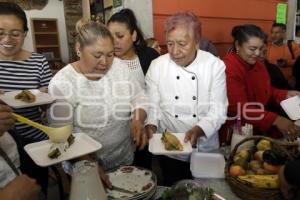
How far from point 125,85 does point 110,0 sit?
2.03m

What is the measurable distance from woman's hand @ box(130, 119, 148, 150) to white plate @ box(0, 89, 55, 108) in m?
0.42

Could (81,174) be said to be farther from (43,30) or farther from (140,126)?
(43,30)

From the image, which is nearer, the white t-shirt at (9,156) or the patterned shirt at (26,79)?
the white t-shirt at (9,156)

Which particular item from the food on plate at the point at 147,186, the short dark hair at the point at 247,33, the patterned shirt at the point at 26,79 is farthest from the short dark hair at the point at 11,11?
the short dark hair at the point at 247,33

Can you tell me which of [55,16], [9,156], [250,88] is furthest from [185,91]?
[55,16]

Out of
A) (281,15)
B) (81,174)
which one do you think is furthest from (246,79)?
(281,15)

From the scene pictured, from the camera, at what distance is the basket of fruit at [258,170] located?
0.89m

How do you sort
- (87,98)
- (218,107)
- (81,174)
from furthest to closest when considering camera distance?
(218,107) → (87,98) → (81,174)

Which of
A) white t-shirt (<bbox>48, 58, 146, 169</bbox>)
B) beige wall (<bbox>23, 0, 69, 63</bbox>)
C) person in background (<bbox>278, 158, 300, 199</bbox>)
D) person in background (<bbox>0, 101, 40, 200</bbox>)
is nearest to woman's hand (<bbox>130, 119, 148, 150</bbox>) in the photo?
white t-shirt (<bbox>48, 58, 146, 169</bbox>)

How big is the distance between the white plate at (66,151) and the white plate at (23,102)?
0.29 metres

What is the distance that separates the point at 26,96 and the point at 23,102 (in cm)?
7

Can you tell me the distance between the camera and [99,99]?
1354 mm

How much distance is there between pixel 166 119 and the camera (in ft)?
5.11

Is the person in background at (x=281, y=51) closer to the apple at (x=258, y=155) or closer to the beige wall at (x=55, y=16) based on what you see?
the apple at (x=258, y=155)
